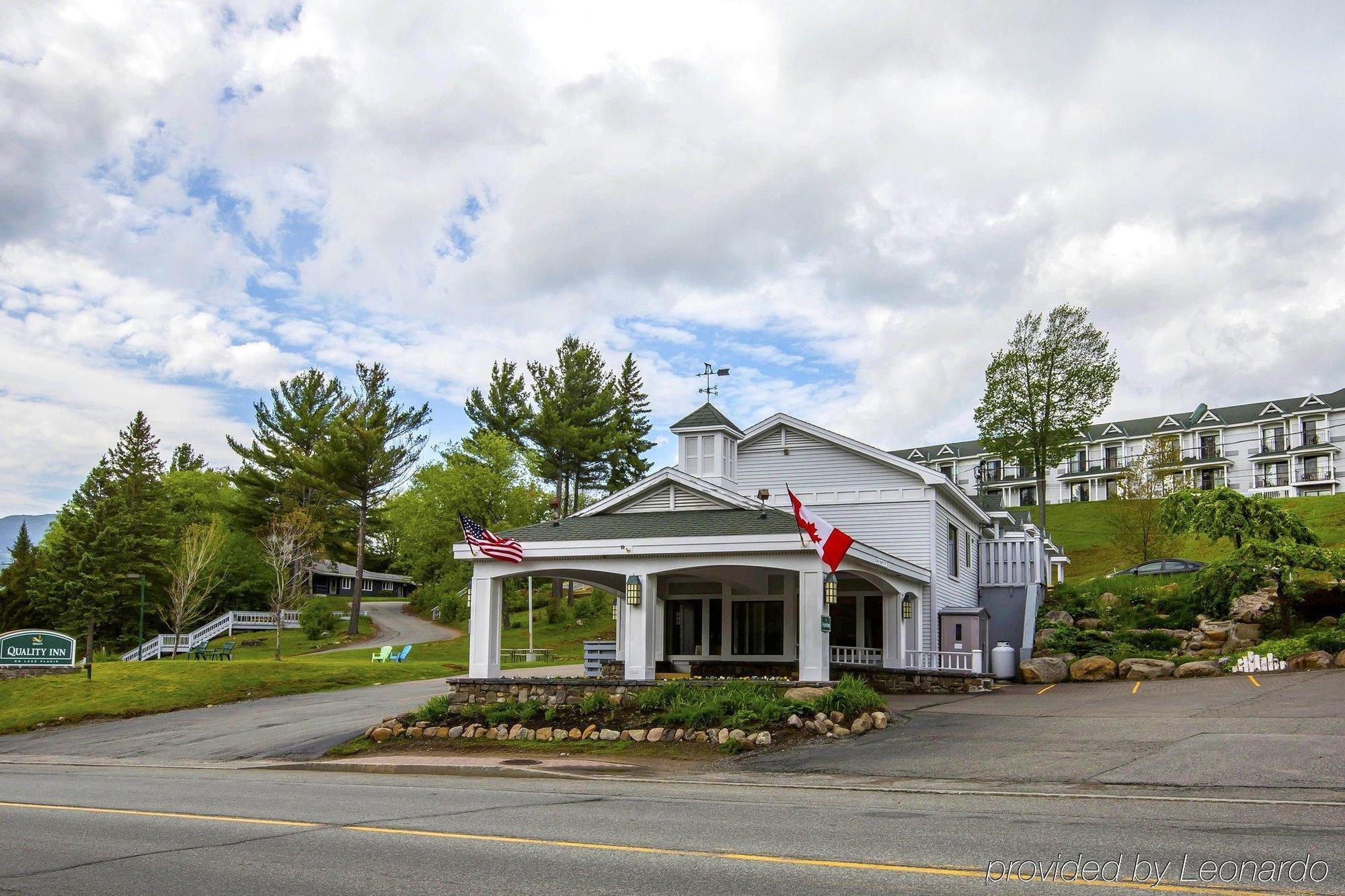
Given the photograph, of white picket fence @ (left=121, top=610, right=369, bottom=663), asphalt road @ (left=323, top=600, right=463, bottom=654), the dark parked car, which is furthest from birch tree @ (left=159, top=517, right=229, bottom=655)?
the dark parked car

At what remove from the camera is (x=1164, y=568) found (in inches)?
1564

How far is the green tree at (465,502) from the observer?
191ft

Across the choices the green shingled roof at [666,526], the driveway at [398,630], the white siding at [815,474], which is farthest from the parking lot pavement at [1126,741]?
the driveway at [398,630]

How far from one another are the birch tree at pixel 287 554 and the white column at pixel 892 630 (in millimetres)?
26369

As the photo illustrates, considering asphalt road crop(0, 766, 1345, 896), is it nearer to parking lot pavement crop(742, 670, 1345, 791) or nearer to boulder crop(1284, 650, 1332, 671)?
parking lot pavement crop(742, 670, 1345, 791)

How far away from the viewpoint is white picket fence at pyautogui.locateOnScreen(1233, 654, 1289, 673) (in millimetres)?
22891

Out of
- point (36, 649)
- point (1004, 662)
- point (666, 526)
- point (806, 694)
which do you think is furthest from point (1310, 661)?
point (36, 649)

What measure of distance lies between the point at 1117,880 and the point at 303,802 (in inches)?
337

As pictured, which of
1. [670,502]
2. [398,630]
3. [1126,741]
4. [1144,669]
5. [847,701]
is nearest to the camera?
[1126,741]

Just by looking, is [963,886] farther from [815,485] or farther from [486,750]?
[815,485]

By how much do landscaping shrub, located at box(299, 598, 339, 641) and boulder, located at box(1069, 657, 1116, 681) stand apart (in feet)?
136

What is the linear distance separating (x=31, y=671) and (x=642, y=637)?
19893 millimetres

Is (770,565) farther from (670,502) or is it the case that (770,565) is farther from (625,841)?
(625,841)

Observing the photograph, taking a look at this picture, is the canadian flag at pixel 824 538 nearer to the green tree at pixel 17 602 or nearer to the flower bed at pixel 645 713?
the flower bed at pixel 645 713
